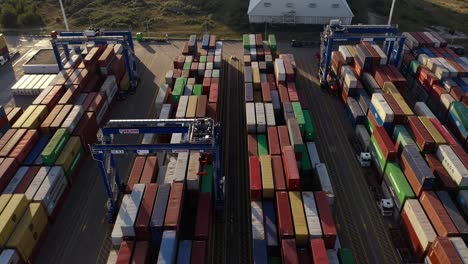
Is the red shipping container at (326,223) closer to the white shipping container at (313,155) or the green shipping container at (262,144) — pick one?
the white shipping container at (313,155)

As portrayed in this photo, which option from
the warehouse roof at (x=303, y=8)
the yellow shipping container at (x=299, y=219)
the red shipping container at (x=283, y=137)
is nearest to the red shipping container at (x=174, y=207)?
the yellow shipping container at (x=299, y=219)

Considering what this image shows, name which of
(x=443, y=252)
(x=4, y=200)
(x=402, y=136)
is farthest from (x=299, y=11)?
(x=4, y=200)

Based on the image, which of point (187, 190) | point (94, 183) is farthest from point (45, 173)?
point (187, 190)

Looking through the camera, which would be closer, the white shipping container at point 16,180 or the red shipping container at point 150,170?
the red shipping container at point 150,170

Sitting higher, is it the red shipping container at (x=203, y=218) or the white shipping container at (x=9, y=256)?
the red shipping container at (x=203, y=218)

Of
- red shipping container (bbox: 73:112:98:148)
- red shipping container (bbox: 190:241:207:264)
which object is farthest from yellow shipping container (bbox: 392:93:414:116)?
red shipping container (bbox: 73:112:98:148)

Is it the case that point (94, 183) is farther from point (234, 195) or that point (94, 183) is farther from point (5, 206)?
point (234, 195)
